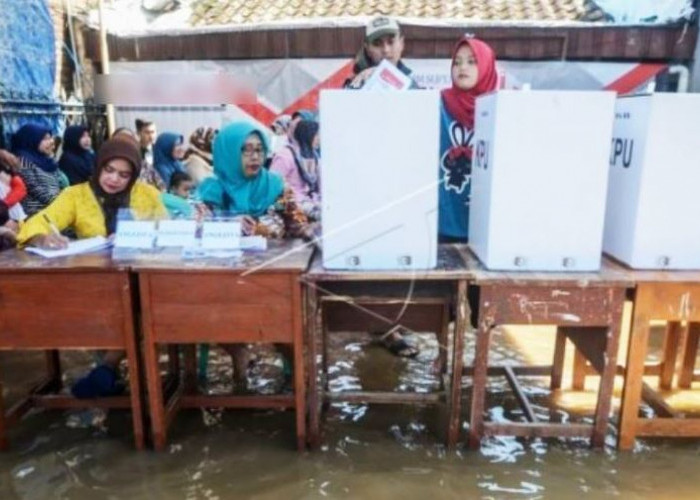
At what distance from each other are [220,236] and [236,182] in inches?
19.7

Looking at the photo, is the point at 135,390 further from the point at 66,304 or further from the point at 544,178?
the point at 544,178

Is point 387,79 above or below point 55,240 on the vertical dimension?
above

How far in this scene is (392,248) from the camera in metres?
2.13

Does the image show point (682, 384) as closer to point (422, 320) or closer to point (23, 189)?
point (422, 320)

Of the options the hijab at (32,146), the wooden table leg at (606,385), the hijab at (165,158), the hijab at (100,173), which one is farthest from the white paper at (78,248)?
the hijab at (165,158)

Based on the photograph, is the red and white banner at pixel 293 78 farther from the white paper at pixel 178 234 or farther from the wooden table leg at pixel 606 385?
the wooden table leg at pixel 606 385

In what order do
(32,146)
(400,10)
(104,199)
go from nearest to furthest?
(104,199) < (32,146) < (400,10)

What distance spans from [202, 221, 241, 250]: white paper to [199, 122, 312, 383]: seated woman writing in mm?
281

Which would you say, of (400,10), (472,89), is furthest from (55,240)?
(400,10)

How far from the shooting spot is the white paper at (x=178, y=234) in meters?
2.33

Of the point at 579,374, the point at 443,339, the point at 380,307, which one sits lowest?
the point at 579,374

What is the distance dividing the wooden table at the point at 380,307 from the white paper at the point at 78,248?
927 mm

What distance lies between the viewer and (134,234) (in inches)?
91.4

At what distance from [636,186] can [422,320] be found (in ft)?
3.67
